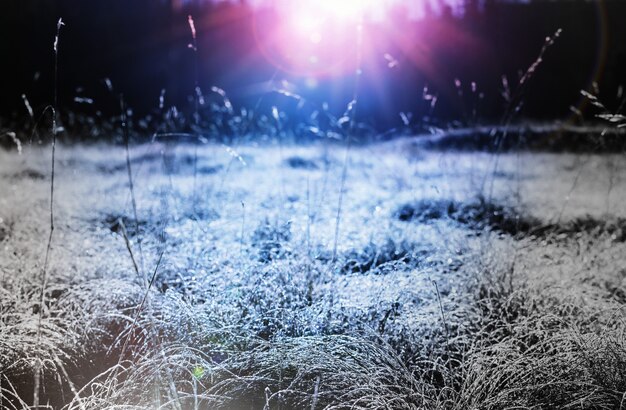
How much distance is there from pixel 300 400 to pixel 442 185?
2.79 metres

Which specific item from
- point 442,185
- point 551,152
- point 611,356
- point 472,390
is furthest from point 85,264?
point 551,152

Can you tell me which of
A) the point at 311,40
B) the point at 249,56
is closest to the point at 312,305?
the point at 311,40

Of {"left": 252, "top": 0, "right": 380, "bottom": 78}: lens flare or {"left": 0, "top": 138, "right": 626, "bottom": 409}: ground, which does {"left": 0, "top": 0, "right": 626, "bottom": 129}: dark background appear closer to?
{"left": 252, "top": 0, "right": 380, "bottom": 78}: lens flare

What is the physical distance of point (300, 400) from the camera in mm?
1825

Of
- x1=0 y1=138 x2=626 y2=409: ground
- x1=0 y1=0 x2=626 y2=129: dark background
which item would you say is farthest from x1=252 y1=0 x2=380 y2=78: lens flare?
x1=0 y1=138 x2=626 y2=409: ground

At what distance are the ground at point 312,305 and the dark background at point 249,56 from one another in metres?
7.10

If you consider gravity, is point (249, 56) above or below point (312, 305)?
above

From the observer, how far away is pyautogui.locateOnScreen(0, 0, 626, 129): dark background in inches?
435

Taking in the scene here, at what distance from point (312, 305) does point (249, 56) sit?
38.3 feet

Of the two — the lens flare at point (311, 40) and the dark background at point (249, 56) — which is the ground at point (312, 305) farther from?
the lens flare at point (311, 40)

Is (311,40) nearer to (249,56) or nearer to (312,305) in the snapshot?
(249,56)

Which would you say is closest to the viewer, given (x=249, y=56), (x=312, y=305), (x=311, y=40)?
(x=312, y=305)

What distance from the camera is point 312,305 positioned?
7.20 feet

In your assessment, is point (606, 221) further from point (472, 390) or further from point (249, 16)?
point (249, 16)
